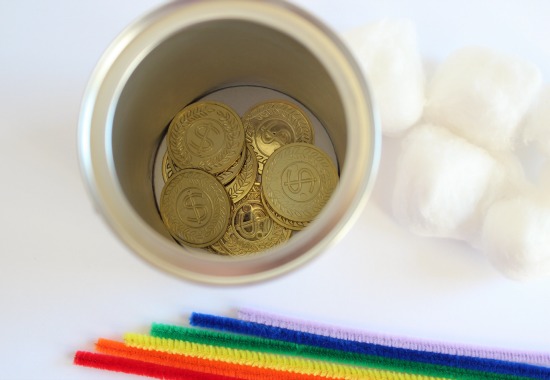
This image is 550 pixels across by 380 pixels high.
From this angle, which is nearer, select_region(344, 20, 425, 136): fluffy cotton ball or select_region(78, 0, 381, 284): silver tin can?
select_region(78, 0, 381, 284): silver tin can

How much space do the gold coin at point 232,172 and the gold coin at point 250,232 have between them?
0.03 m

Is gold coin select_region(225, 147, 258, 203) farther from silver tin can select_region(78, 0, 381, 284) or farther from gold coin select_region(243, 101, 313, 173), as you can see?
silver tin can select_region(78, 0, 381, 284)


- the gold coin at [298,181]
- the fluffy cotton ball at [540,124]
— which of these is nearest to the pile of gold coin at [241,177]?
the gold coin at [298,181]

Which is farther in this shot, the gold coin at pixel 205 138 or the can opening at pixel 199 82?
the gold coin at pixel 205 138

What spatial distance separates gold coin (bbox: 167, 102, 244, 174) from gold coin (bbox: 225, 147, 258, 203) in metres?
0.02

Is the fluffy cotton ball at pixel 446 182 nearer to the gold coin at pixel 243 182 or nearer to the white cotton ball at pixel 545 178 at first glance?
the white cotton ball at pixel 545 178

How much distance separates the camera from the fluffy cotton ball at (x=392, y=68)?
66 cm

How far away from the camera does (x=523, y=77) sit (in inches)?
25.7

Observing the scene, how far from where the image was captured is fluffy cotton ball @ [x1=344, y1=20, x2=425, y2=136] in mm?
659

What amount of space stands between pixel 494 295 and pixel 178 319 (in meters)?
0.39

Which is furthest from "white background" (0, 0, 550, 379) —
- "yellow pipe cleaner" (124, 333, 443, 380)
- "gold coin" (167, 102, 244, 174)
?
"gold coin" (167, 102, 244, 174)

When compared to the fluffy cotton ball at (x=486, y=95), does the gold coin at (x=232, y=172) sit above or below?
below

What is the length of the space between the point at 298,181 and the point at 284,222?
0.05 metres

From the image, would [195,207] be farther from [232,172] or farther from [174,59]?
[174,59]
